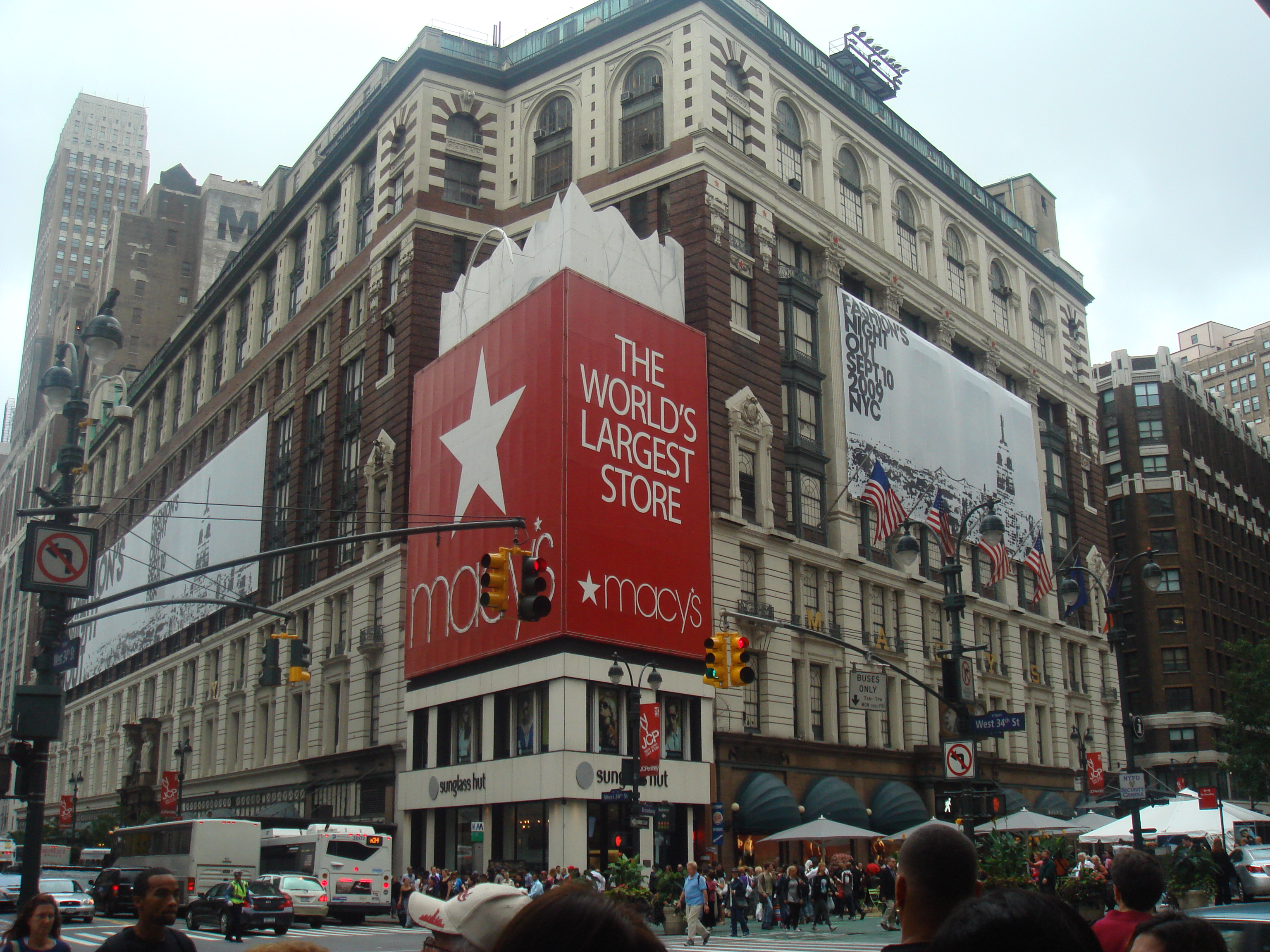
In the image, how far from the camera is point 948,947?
3061 millimetres

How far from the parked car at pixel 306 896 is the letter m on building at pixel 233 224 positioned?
110m

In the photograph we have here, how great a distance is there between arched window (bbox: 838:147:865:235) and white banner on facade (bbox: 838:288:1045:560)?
5.77 m

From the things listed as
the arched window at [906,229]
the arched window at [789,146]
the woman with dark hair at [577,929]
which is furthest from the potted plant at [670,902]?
the arched window at [906,229]

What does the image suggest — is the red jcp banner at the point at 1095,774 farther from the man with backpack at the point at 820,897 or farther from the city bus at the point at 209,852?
the city bus at the point at 209,852

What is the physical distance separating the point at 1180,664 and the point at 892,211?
48224 mm

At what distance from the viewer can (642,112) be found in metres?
55.2

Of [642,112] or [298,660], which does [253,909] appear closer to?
[298,660]

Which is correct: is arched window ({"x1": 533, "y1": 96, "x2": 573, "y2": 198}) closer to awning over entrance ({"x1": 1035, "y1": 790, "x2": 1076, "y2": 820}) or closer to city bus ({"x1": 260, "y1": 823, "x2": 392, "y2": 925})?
city bus ({"x1": 260, "y1": 823, "x2": 392, "y2": 925})

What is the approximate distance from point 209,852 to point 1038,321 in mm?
59361

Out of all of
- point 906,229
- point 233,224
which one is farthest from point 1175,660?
point 233,224

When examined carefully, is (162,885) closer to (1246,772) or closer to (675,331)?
(675,331)

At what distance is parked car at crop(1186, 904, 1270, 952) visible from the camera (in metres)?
8.24

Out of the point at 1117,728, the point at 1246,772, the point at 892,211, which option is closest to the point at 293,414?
the point at 892,211

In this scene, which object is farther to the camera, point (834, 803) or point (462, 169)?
point (462, 169)
